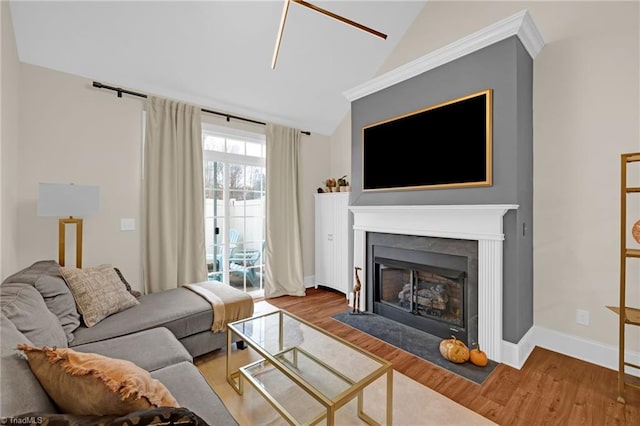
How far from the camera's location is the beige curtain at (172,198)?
9.97 feet

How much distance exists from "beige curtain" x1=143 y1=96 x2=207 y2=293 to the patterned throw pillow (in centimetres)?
76

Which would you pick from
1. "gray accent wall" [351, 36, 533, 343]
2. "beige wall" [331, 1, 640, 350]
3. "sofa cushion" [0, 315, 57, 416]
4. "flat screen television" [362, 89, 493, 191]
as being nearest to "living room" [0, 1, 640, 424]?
"beige wall" [331, 1, 640, 350]

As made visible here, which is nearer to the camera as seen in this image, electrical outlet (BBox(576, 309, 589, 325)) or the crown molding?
the crown molding

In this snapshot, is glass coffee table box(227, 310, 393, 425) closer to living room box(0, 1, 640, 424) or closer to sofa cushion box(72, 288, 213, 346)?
sofa cushion box(72, 288, 213, 346)

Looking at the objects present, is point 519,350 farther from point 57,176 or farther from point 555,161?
point 57,176

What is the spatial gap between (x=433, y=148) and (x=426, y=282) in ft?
4.60

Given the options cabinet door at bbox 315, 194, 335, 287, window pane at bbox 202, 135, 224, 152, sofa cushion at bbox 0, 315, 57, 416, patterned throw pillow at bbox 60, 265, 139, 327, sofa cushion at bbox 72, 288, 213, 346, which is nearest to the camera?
sofa cushion at bbox 0, 315, 57, 416

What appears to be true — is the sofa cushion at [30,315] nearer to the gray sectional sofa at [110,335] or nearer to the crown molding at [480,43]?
the gray sectional sofa at [110,335]

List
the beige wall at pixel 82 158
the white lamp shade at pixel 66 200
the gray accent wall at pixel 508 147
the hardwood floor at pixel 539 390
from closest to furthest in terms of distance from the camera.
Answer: the hardwood floor at pixel 539 390, the white lamp shade at pixel 66 200, the gray accent wall at pixel 508 147, the beige wall at pixel 82 158

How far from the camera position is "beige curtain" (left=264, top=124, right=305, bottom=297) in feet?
13.2

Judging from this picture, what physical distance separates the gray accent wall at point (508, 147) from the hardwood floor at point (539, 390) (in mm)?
296

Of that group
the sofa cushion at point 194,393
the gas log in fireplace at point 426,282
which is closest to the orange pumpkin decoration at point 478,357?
the gas log in fireplace at point 426,282

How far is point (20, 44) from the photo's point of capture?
2375 millimetres

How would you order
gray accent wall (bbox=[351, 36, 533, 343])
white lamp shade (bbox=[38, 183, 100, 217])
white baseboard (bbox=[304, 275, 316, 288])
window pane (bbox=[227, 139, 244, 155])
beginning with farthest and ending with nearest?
white baseboard (bbox=[304, 275, 316, 288]) < window pane (bbox=[227, 139, 244, 155]) < gray accent wall (bbox=[351, 36, 533, 343]) < white lamp shade (bbox=[38, 183, 100, 217])
